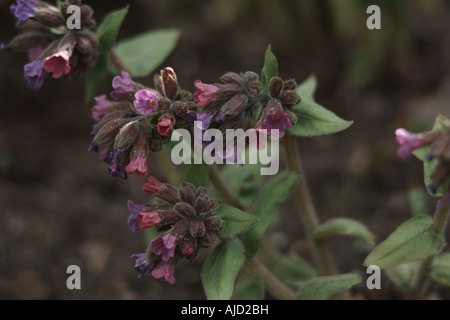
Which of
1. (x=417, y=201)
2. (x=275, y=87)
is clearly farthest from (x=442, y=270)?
(x=275, y=87)

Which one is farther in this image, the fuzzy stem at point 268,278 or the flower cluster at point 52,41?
the fuzzy stem at point 268,278

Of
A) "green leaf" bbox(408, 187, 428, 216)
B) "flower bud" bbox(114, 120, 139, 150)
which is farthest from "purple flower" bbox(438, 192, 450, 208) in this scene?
"green leaf" bbox(408, 187, 428, 216)

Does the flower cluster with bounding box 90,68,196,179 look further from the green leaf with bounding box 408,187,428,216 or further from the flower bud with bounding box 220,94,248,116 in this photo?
the green leaf with bounding box 408,187,428,216

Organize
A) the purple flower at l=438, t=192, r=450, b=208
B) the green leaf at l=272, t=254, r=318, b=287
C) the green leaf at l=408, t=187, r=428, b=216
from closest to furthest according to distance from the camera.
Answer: the purple flower at l=438, t=192, r=450, b=208 < the green leaf at l=272, t=254, r=318, b=287 < the green leaf at l=408, t=187, r=428, b=216

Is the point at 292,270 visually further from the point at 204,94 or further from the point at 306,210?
the point at 204,94

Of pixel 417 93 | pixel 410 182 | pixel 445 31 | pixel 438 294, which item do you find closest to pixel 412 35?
pixel 445 31

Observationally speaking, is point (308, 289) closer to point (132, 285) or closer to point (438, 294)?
point (438, 294)

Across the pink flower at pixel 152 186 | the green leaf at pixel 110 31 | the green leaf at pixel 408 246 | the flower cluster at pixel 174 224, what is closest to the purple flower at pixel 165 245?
the flower cluster at pixel 174 224

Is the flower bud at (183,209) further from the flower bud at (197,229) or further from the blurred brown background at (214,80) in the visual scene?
the blurred brown background at (214,80)
